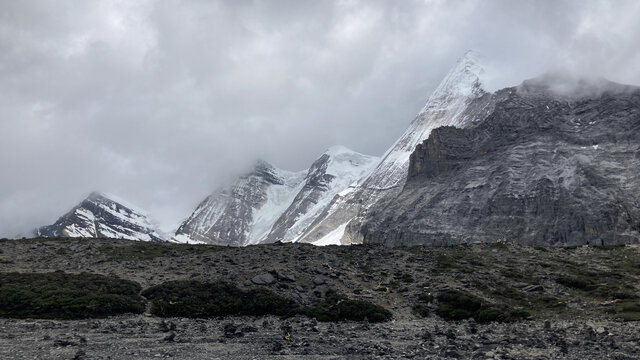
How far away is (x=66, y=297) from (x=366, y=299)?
26.6 metres

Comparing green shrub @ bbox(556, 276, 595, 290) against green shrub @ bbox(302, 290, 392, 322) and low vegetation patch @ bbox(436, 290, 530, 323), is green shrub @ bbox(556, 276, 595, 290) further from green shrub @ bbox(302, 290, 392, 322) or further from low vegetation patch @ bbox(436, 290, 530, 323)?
green shrub @ bbox(302, 290, 392, 322)

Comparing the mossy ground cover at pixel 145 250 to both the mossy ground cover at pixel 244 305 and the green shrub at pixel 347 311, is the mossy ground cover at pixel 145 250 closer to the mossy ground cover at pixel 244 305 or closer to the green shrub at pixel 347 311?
the mossy ground cover at pixel 244 305

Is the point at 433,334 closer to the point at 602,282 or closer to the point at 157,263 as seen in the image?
the point at 602,282

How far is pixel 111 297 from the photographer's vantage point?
46.5m

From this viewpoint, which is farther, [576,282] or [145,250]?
[145,250]

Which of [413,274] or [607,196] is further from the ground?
[607,196]

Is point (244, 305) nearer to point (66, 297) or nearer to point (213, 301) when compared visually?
point (213, 301)

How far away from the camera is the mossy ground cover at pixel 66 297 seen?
44344mm

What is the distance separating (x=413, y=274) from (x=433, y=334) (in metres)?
19.6

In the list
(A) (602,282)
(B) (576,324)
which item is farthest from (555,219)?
(B) (576,324)

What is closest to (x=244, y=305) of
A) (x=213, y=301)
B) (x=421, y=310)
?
(x=213, y=301)

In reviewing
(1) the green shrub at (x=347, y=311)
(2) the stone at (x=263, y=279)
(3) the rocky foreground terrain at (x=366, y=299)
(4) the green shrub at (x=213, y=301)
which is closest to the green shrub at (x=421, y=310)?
(3) the rocky foreground terrain at (x=366, y=299)

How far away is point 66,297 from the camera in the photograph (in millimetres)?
46531

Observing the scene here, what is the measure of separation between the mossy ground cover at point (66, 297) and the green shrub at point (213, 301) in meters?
2.00
